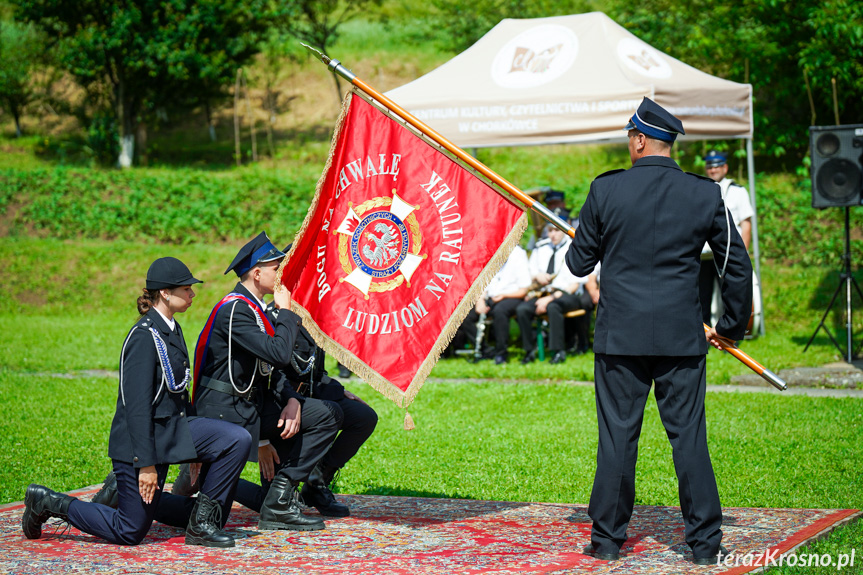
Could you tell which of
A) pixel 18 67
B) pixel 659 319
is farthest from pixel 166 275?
pixel 18 67

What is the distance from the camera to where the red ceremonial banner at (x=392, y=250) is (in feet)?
18.2

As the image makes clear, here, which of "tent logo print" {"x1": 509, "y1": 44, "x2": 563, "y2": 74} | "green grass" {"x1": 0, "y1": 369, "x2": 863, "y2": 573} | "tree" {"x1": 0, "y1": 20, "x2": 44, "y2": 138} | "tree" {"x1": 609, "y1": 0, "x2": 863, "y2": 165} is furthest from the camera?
"tree" {"x1": 0, "y1": 20, "x2": 44, "y2": 138}

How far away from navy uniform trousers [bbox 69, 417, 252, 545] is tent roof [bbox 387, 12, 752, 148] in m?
7.57

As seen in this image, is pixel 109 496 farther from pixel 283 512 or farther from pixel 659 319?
pixel 659 319

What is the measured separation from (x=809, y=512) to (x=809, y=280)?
34.8 feet

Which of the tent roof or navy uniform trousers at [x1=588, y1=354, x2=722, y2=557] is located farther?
the tent roof

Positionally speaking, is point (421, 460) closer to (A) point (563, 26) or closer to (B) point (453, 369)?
(B) point (453, 369)

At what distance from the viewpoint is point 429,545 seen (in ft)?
16.5

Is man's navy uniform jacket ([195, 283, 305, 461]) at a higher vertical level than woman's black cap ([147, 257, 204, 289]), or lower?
lower

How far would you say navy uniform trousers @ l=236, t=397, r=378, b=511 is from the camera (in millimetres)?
5586

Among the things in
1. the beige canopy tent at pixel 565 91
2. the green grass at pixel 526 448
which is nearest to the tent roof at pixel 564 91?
the beige canopy tent at pixel 565 91

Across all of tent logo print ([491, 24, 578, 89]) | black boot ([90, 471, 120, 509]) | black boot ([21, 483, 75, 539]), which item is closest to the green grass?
black boot ([90, 471, 120, 509])

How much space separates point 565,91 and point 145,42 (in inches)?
775

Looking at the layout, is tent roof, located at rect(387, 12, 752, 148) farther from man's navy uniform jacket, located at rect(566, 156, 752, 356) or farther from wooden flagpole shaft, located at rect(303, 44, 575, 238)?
man's navy uniform jacket, located at rect(566, 156, 752, 356)
